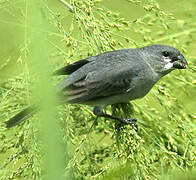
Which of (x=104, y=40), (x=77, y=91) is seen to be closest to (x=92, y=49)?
(x=104, y=40)

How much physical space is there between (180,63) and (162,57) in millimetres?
281

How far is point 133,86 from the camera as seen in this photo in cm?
332

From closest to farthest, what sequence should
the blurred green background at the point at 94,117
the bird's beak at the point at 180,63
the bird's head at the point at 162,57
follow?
1. the blurred green background at the point at 94,117
2. the bird's beak at the point at 180,63
3. the bird's head at the point at 162,57

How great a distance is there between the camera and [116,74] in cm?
325

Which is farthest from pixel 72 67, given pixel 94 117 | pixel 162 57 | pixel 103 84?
pixel 162 57

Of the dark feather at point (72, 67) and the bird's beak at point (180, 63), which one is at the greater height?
the bird's beak at point (180, 63)

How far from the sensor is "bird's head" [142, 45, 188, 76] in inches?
132

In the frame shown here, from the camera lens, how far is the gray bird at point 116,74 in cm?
313

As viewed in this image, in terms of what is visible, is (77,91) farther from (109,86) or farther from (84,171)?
(84,171)

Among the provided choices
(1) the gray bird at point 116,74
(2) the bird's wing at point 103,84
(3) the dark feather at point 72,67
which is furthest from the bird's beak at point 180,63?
(3) the dark feather at point 72,67

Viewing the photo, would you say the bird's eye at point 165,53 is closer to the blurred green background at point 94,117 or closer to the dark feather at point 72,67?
the blurred green background at point 94,117

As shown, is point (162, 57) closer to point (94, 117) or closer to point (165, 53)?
point (165, 53)

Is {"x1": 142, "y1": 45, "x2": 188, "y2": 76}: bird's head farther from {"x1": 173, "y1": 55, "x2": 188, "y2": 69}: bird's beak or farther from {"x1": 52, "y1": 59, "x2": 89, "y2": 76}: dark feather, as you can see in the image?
{"x1": 52, "y1": 59, "x2": 89, "y2": 76}: dark feather

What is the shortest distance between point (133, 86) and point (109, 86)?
8.7 inches
